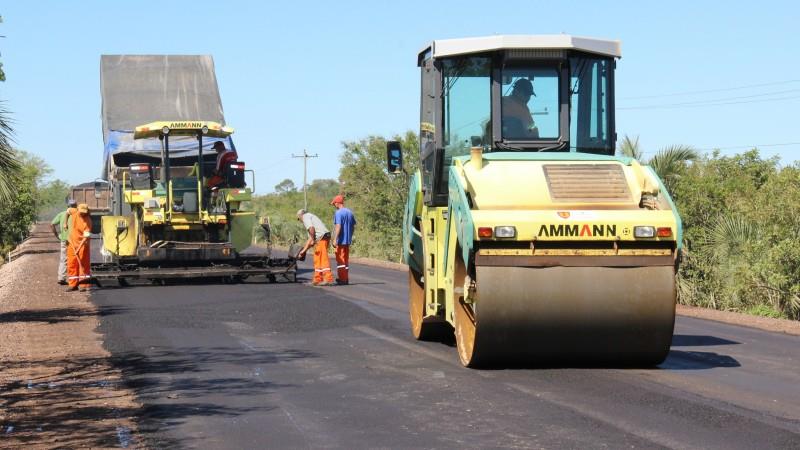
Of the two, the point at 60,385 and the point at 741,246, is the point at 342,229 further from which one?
the point at 60,385

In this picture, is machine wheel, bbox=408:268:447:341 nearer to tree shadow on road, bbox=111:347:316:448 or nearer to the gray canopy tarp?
tree shadow on road, bbox=111:347:316:448

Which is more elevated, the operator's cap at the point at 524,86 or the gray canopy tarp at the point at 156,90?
the gray canopy tarp at the point at 156,90

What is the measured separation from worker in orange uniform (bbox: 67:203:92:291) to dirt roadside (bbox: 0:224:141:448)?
9.69 ft

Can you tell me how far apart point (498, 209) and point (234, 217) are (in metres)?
12.7

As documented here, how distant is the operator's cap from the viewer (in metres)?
10.7

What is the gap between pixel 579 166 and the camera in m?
9.62

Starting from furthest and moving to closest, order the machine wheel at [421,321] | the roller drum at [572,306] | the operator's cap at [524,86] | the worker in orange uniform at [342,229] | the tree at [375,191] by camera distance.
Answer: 1. the tree at [375,191]
2. the worker in orange uniform at [342,229]
3. the machine wheel at [421,321]
4. the operator's cap at [524,86]
5. the roller drum at [572,306]

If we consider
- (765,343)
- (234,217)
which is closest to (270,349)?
(765,343)

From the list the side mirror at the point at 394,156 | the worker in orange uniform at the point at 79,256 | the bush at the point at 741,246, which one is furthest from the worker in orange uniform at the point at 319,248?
the side mirror at the point at 394,156

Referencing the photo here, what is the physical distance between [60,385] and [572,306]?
157 inches

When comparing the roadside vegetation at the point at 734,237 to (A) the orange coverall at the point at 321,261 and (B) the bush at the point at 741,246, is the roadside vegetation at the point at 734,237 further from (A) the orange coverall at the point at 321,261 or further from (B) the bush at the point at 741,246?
(A) the orange coverall at the point at 321,261

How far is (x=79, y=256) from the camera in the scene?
763 inches

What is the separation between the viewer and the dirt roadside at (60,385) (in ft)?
22.9

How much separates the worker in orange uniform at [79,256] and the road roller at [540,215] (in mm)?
9778
